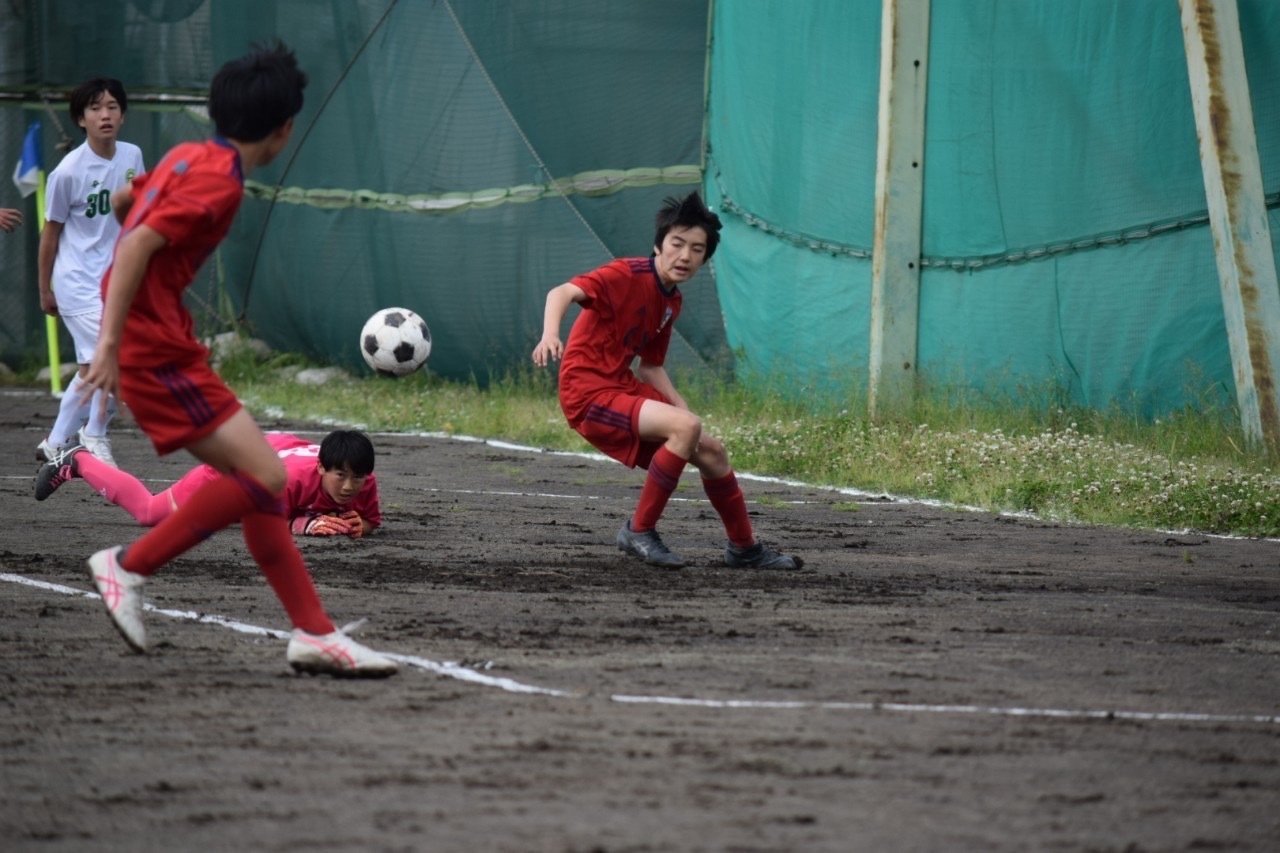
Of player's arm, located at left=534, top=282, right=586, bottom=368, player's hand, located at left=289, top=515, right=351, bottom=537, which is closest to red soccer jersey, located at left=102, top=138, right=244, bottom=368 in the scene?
player's arm, located at left=534, top=282, right=586, bottom=368

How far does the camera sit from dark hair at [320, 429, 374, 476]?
716cm

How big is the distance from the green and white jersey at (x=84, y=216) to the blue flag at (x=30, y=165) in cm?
757

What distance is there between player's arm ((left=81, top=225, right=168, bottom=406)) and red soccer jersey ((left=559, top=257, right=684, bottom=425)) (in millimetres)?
2782

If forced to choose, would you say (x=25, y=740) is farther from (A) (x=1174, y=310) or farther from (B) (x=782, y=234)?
(B) (x=782, y=234)

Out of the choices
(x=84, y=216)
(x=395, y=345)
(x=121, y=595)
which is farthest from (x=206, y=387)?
(x=395, y=345)

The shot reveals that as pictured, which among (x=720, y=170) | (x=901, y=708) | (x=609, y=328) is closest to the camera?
(x=901, y=708)

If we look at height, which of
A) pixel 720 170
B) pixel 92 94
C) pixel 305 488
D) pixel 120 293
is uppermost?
pixel 92 94

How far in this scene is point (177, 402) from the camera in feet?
15.3

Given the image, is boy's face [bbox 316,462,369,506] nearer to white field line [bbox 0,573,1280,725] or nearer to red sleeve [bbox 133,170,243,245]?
red sleeve [bbox 133,170,243,245]

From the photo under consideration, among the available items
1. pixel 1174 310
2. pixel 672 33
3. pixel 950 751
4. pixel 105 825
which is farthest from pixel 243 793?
pixel 672 33

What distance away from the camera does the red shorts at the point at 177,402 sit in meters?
4.65

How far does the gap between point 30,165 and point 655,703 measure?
13610 millimetres

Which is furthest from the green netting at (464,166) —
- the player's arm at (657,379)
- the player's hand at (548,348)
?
the player's hand at (548,348)

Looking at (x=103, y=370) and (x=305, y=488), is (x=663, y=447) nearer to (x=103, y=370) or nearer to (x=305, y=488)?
(x=305, y=488)
